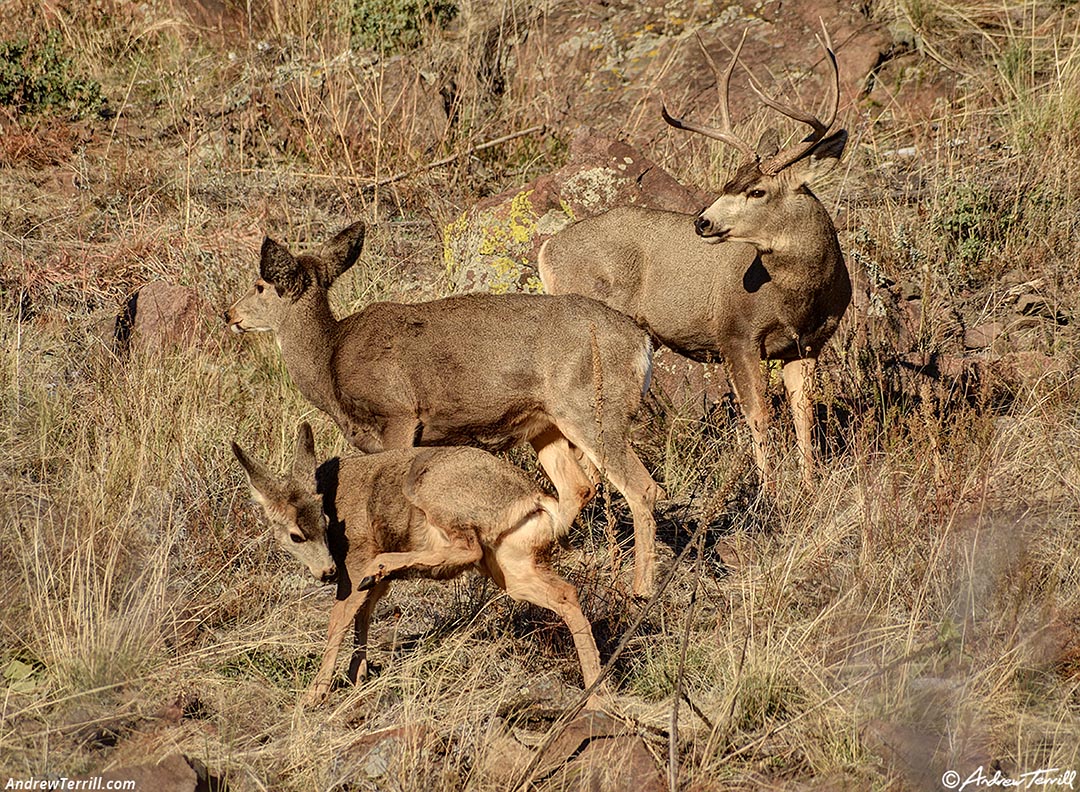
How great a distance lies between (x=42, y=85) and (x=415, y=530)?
8.40 m

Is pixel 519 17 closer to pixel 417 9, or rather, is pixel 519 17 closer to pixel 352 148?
pixel 417 9

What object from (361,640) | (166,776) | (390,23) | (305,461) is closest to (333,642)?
(361,640)

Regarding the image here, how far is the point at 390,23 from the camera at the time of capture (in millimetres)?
13453

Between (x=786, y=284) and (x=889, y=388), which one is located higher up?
(x=786, y=284)

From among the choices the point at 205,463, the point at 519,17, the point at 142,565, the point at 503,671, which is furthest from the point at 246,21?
the point at 503,671

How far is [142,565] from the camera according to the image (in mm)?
6258

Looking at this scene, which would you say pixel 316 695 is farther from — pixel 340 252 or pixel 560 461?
pixel 340 252

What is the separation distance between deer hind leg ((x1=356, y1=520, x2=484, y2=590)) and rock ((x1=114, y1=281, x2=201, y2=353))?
3.64 m

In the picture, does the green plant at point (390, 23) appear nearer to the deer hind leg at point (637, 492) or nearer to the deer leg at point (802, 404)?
the deer leg at point (802, 404)

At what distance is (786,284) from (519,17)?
6.78m

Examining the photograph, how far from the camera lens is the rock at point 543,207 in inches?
359

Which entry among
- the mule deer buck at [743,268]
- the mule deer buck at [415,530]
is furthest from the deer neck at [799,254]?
the mule deer buck at [415,530]

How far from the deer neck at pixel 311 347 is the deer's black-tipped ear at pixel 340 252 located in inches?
6.6

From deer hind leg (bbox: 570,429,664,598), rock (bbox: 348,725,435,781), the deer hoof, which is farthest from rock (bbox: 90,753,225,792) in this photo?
deer hind leg (bbox: 570,429,664,598)
